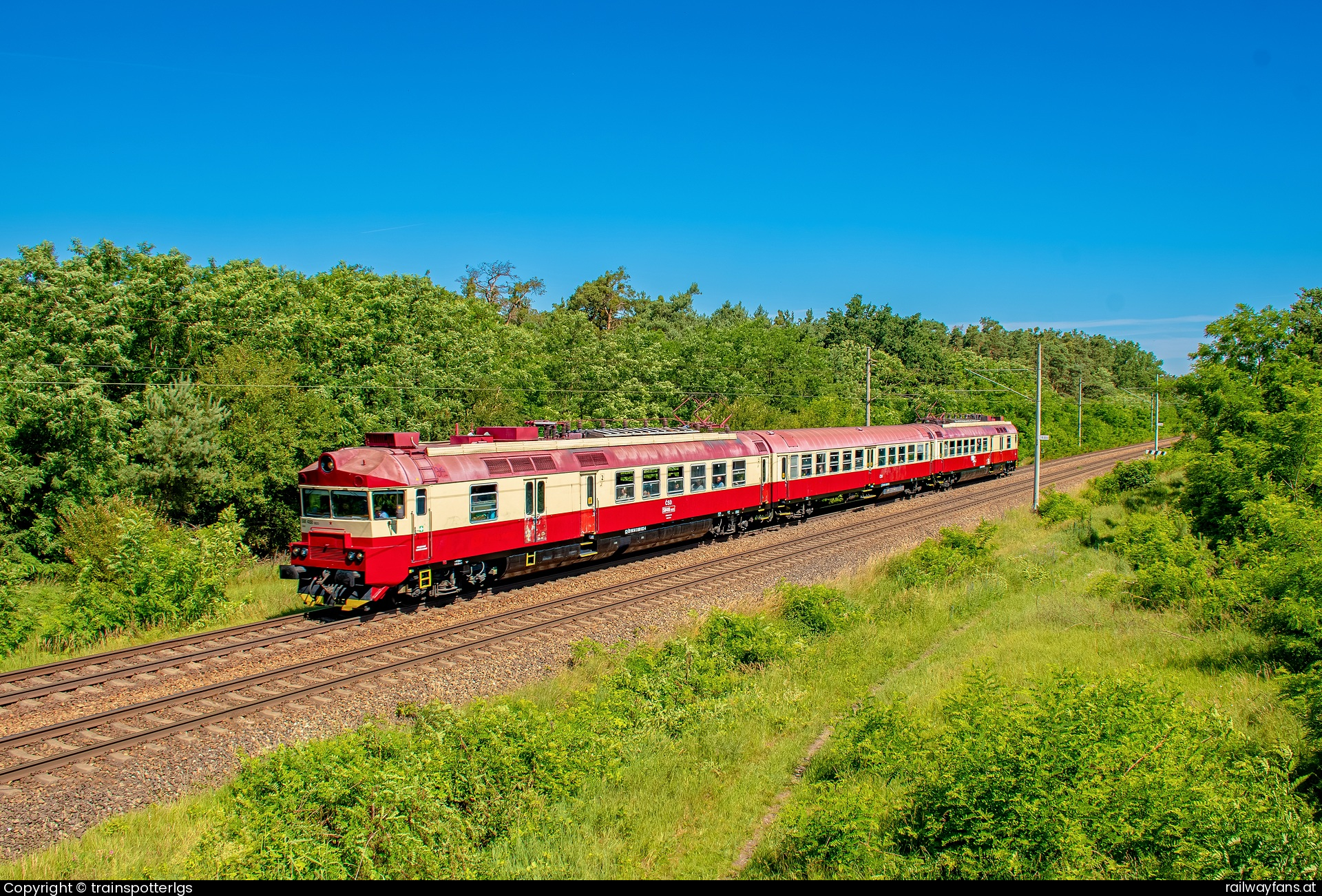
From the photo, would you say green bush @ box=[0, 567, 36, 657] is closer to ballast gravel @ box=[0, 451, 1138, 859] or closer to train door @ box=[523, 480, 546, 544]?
ballast gravel @ box=[0, 451, 1138, 859]

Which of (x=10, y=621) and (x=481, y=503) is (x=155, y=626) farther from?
(x=481, y=503)

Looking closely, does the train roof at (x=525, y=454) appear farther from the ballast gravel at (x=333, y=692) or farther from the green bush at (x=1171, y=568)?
the green bush at (x=1171, y=568)

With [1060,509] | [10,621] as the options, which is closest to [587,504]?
[10,621]

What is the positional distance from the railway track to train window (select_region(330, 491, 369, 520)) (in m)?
2.29

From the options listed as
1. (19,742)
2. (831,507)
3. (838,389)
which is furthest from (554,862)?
(838,389)

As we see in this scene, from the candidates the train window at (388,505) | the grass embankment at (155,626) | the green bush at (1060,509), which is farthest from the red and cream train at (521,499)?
the green bush at (1060,509)

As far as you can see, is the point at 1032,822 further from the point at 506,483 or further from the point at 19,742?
the point at 506,483

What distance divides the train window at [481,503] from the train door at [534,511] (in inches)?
38.4

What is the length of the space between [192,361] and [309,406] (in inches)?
251

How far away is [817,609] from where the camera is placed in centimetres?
1622

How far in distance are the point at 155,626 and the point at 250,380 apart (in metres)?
13.8

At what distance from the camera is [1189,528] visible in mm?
20984

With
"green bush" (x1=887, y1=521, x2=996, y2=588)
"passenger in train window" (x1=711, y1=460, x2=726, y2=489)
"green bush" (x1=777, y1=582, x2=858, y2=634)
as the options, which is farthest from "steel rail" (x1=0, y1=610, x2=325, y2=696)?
"green bush" (x1=887, y1=521, x2=996, y2=588)

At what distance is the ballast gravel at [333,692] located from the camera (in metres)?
9.32
